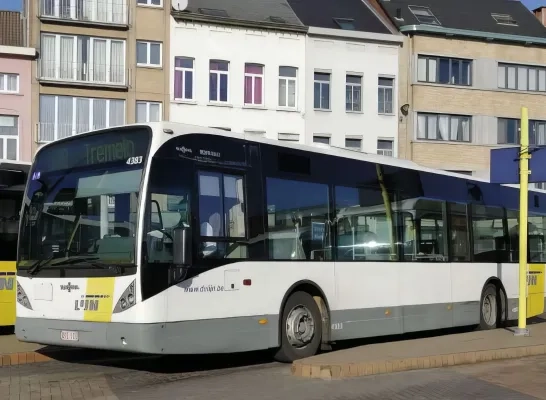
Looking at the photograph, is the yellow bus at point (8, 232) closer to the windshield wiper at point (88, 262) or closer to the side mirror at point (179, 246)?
the windshield wiper at point (88, 262)

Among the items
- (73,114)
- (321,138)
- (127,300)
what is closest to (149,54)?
(73,114)

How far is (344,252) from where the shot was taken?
1320 centimetres

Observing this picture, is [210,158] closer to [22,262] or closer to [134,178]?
[134,178]

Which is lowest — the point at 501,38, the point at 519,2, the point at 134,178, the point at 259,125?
the point at 134,178

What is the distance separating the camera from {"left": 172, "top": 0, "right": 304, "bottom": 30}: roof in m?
38.7

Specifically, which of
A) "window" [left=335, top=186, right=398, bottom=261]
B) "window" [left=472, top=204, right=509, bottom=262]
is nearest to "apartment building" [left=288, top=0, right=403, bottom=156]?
"window" [left=472, top=204, right=509, bottom=262]

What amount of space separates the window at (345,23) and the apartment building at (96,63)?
30.1ft

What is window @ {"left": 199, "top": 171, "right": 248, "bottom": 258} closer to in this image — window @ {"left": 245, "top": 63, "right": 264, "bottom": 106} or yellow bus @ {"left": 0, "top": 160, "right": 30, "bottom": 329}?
yellow bus @ {"left": 0, "top": 160, "right": 30, "bottom": 329}

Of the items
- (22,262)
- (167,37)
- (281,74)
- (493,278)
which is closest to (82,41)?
(167,37)

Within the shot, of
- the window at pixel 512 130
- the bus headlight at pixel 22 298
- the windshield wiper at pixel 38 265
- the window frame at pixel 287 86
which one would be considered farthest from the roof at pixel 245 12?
the windshield wiper at pixel 38 265

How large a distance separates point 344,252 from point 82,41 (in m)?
27.2

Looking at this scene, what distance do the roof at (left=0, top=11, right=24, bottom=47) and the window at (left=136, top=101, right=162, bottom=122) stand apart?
20.0 feet

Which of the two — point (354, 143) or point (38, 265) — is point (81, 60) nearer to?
point (354, 143)

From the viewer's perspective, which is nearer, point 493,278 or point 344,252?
point 344,252
